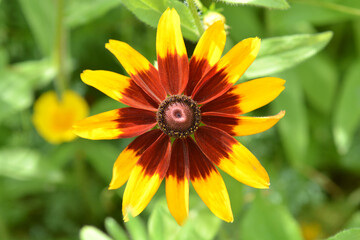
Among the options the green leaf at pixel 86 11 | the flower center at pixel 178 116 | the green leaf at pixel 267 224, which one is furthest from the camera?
the green leaf at pixel 86 11

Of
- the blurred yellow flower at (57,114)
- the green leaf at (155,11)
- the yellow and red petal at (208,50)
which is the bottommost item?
the blurred yellow flower at (57,114)

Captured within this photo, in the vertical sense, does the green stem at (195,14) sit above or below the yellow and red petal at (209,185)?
above

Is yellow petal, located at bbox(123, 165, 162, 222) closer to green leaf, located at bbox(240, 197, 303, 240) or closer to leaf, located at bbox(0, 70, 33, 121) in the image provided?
green leaf, located at bbox(240, 197, 303, 240)

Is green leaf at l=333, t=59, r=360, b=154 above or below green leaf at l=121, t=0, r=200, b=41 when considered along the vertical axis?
below

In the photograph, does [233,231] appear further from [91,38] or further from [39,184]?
[91,38]

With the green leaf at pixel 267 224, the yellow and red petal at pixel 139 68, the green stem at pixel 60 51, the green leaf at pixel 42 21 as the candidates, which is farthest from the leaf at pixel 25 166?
the yellow and red petal at pixel 139 68

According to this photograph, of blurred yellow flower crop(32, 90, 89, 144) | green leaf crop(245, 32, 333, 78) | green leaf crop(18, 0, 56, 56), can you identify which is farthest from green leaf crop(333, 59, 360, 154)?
green leaf crop(18, 0, 56, 56)

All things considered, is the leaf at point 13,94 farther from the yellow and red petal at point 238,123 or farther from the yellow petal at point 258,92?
the yellow petal at point 258,92
